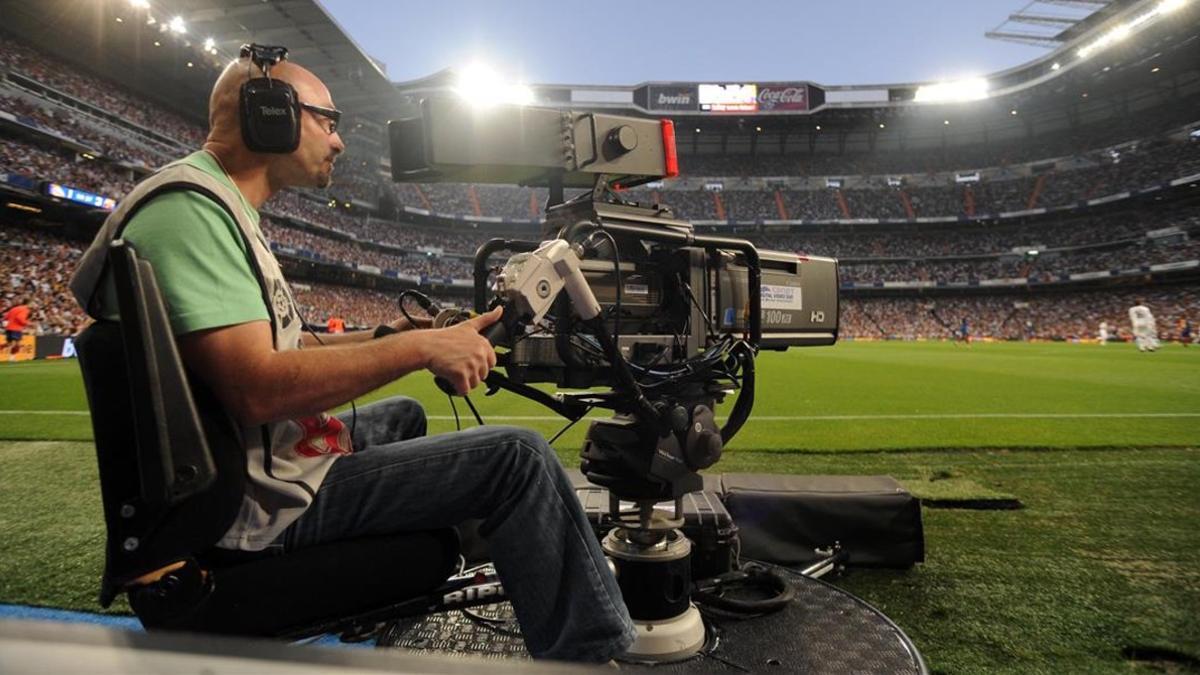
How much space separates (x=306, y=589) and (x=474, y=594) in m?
0.62

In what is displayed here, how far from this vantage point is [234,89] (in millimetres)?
1508

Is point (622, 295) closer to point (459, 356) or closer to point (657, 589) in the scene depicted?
point (459, 356)

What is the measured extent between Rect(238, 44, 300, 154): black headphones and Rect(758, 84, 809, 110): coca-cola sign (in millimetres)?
49775

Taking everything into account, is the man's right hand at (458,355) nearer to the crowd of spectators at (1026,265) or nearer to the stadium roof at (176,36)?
the stadium roof at (176,36)

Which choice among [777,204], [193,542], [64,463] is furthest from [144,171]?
[777,204]

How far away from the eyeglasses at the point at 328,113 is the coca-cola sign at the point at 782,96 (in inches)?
1953

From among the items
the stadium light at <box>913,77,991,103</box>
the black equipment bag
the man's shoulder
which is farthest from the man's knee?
the stadium light at <box>913,77,991,103</box>

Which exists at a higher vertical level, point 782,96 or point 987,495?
point 782,96

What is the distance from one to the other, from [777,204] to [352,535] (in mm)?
50813

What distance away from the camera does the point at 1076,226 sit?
40906 mm

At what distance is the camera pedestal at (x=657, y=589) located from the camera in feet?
6.63

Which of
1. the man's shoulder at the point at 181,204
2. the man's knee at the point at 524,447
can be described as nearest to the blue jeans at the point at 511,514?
the man's knee at the point at 524,447

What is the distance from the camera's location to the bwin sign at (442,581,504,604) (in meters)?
1.69

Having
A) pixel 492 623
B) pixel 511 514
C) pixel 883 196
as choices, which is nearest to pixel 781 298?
pixel 511 514
